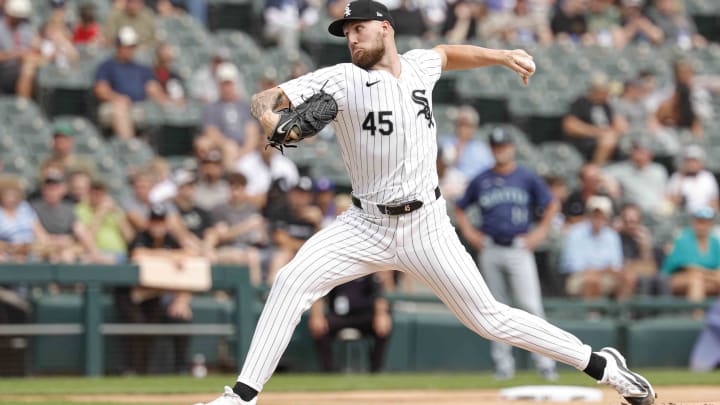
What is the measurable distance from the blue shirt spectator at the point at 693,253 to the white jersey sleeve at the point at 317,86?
7.74 metres

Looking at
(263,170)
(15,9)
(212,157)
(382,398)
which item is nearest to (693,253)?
(263,170)

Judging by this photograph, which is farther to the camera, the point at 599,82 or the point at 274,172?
the point at 599,82

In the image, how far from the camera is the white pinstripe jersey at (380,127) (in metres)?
6.15

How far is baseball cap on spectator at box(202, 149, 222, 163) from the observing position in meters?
12.1

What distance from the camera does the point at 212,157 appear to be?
39.7 ft

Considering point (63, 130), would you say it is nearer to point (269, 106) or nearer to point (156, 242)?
point (156, 242)

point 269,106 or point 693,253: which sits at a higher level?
point 269,106

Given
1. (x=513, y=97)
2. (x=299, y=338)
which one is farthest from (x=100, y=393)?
(x=513, y=97)

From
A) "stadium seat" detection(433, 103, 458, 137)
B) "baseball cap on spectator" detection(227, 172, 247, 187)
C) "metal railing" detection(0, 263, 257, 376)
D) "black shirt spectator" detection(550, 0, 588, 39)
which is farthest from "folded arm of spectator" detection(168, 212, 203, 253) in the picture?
"black shirt spectator" detection(550, 0, 588, 39)

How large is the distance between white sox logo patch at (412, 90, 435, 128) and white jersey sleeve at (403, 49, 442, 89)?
4.0 inches

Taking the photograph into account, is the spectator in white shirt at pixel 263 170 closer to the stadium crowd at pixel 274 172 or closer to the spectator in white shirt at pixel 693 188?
the stadium crowd at pixel 274 172

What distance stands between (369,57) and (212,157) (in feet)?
19.9

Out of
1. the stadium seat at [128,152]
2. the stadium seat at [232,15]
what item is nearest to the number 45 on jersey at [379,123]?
the stadium seat at [128,152]

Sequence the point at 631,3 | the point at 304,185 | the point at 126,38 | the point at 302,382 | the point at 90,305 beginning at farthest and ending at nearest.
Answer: the point at 631,3, the point at 126,38, the point at 304,185, the point at 90,305, the point at 302,382
